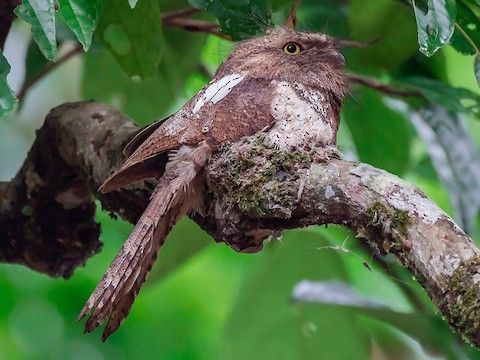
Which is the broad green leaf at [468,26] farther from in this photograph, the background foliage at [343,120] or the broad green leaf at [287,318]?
the broad green leaf at [287,318]

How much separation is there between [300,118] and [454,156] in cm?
73

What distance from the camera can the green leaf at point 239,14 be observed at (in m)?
1.62

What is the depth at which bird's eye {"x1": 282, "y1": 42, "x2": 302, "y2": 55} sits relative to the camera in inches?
68.2

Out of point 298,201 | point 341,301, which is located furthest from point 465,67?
point 298,201

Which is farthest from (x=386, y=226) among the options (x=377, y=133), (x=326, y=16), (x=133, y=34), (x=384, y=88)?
(x=326, y=16)

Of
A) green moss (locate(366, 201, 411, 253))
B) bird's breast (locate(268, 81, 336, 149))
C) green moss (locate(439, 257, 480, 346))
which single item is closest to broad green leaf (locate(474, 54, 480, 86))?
bird's breast (locate(268, 81, 336, 149))

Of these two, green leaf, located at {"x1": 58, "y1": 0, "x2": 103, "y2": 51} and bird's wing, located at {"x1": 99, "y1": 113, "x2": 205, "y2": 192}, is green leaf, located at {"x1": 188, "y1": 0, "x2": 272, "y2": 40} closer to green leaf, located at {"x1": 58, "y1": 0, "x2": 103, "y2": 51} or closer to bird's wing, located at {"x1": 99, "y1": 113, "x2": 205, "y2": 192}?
bird's wing, located at {"x1": 99, "y1": 113, "x2": 205, "y2": 192}

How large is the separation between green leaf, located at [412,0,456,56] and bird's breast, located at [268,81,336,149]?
0.74ft

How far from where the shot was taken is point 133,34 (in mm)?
1723

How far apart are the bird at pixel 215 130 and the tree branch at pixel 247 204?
0.13 feet

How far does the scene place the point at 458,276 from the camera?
3.44ft

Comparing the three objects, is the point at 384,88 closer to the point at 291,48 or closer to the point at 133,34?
the point at 291,48

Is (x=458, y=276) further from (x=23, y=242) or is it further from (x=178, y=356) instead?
(x=178, y=356)

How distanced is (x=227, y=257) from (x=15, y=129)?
36.9 inches
